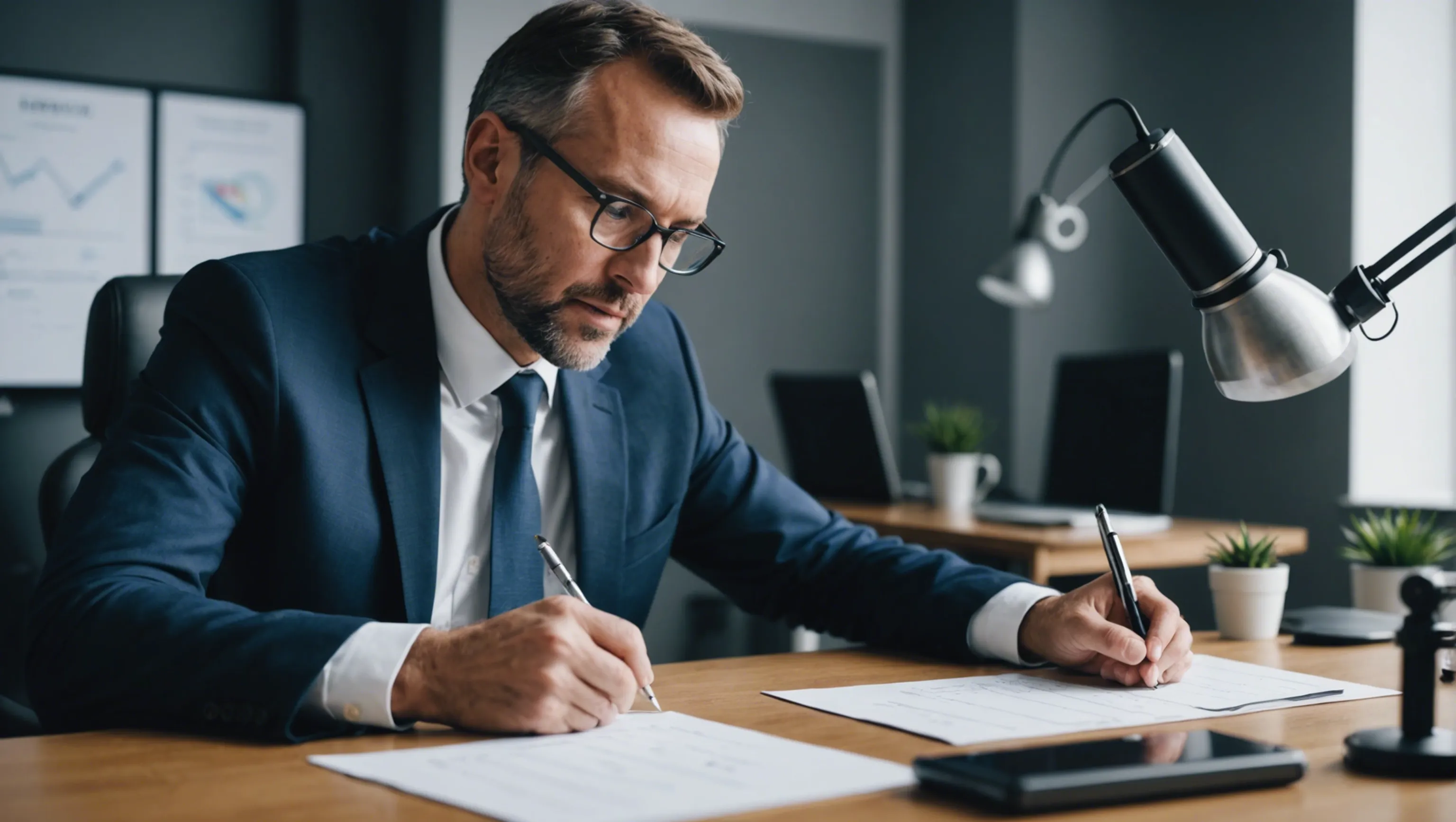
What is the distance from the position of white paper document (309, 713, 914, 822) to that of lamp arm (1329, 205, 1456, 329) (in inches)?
21.6

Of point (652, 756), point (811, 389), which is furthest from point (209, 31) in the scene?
point (652, 756)

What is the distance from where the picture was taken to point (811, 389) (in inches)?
141

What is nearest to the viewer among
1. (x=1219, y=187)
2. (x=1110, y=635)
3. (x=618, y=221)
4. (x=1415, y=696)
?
(x=1415, y=696)

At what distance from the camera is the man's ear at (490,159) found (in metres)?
1.52

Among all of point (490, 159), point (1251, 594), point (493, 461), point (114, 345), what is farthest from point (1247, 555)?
point (114, 345)

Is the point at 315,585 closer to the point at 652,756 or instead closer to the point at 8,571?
the point at 652,756

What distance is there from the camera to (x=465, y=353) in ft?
4.88

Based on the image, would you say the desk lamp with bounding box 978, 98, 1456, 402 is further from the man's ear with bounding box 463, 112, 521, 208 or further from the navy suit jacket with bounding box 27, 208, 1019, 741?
the man's ear with bounding box 463, 112, 521, 208

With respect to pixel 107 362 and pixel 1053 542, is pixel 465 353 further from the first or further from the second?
pixel 1053 542

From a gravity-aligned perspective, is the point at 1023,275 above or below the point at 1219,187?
below

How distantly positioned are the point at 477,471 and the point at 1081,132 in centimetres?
324

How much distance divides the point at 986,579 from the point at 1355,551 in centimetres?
62

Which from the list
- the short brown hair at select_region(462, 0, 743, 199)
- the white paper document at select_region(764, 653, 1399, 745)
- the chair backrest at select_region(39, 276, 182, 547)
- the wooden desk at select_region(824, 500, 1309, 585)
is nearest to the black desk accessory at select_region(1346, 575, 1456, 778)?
the white paper document at select_region(764, 653, 1399, 745)

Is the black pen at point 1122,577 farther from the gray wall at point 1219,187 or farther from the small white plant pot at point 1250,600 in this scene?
the gray wall at point 1219,187
